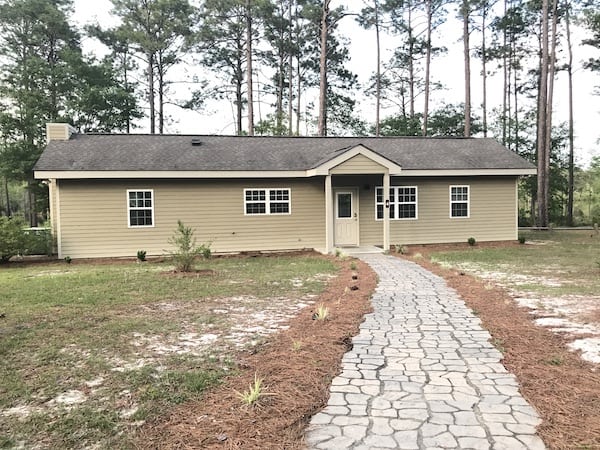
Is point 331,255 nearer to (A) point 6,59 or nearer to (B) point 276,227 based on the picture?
(B) point 276,227

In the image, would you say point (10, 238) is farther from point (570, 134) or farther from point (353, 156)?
point (570, 134)

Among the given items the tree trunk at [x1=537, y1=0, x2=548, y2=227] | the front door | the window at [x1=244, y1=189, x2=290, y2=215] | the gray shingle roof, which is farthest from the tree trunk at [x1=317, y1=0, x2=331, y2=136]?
the tree trunk at [x1=537, y1=0, x2=548, y2=227]

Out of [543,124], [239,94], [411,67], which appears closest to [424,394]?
[543,124]

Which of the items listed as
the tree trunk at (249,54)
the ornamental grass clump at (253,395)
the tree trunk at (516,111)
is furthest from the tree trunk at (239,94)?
the ornamental grass clump at (253,395)

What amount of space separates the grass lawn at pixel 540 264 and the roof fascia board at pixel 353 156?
3057mm

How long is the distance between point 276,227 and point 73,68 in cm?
1792

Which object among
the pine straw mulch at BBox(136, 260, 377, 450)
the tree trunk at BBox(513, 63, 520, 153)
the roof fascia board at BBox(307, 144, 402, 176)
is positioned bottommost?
the pine straw mulch at BBox(136, 260, 377, 450)

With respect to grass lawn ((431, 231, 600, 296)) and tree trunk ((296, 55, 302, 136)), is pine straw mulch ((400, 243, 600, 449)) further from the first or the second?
tree trunk ((296, 55, 302, 136))

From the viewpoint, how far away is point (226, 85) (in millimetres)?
28844

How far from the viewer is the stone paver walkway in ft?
8.66

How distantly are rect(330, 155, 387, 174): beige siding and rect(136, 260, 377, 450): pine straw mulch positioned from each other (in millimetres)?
8550

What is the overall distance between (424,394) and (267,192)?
1161 cm

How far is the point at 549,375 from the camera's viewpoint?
12.0ft

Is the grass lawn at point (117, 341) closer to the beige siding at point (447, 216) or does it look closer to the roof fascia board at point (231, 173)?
the roof fascia board at point (231, 173)
